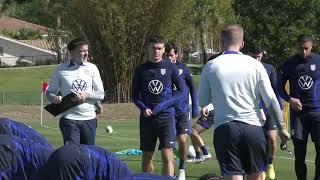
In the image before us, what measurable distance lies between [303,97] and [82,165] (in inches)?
227

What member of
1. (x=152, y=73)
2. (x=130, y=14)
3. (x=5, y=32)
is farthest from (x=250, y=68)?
(x=5, y=32)

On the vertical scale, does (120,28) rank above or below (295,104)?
above

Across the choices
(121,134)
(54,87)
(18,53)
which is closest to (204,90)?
(54,87)

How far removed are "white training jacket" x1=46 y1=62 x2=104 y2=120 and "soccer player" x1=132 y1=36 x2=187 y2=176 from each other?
0.60 metres

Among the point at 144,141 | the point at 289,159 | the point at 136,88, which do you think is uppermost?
the point at 136,88

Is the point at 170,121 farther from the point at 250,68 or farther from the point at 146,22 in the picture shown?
the point at 146,22

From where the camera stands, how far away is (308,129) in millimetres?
10773

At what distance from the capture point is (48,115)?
30266 millimetres

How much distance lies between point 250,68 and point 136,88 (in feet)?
10.9

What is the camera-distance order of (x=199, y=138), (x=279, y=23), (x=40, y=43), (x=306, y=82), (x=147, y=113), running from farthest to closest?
(x=40, y=43), (x=279, y=23), (x=199, y=138), (x=306, y=82), (x=147, y=113)

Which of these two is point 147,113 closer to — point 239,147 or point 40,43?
point 239,147


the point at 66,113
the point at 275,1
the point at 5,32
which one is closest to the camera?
the point at 66,113

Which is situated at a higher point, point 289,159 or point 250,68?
point 250,68

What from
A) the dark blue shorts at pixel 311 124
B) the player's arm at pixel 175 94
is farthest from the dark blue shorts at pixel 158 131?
the dark blue shorts at pixel 311 124
